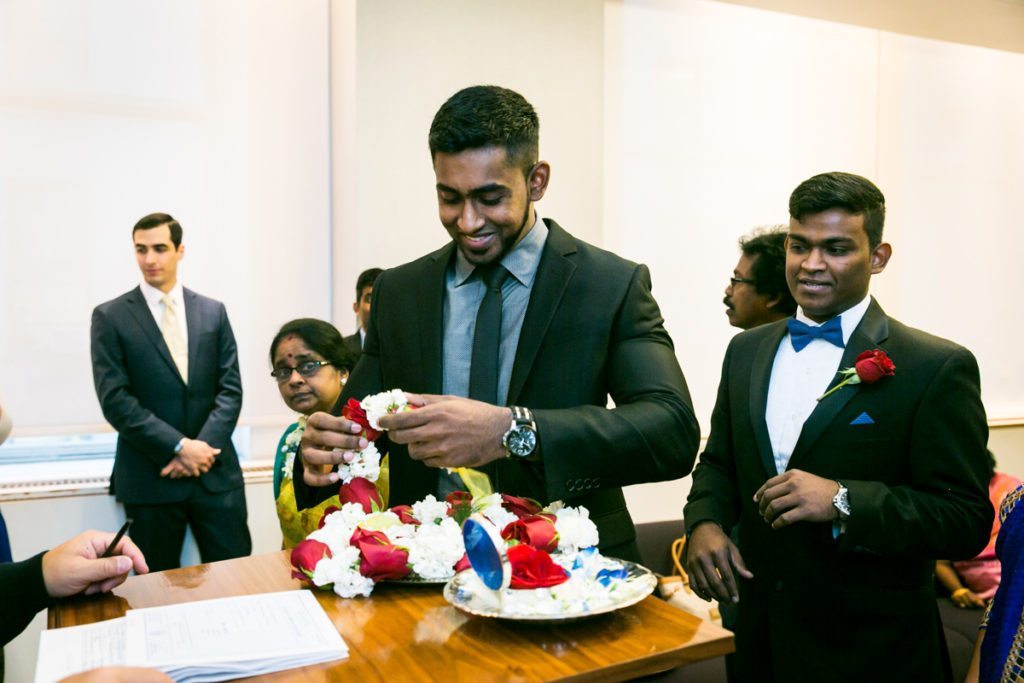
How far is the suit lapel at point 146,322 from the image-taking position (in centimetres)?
439

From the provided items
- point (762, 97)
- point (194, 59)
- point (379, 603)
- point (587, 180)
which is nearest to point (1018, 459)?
point (762, 97)

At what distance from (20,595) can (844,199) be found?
218 centimetres

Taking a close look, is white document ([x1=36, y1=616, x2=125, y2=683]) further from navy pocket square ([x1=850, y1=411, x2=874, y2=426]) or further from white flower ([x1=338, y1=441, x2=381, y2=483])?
navy pocket square ([x1=850, y1=411, x2=874, y2=426])

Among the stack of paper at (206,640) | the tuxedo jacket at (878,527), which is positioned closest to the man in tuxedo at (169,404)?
the tuxedo jacket at (878,527)

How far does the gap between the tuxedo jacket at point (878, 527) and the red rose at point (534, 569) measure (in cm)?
109

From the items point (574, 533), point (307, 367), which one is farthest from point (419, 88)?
point (574, 533)

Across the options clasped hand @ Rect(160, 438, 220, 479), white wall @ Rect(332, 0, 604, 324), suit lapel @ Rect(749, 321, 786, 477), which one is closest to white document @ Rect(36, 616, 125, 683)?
suit lapel @ Rect(749, 321, 786, 477)

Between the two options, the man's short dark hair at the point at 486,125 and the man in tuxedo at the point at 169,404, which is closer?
the man's short dark hair at the point at 486,125

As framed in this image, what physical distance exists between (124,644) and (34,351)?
368 centimetres

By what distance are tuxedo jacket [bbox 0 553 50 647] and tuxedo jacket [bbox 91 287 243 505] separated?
2737 mm

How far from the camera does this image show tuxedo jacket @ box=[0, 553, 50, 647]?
1.54 meters

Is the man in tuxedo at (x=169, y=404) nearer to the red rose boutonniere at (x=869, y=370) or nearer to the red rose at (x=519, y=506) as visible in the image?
the red rose boutonniere at (x=869, y=370)

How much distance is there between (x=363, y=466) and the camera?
1.54 metres

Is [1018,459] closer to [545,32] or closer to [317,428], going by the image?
[545,32]
